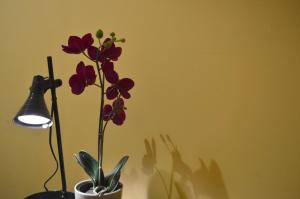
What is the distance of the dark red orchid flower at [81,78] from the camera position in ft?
2.83

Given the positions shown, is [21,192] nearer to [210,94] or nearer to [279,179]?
[210,94]

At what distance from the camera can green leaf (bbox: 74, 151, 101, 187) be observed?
910 millimetres

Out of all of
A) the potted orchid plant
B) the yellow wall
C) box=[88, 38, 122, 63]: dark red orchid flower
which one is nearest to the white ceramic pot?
the potted orchid plant

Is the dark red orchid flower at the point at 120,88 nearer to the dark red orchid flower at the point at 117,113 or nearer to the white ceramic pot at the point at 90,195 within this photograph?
the dark red orchid flower at the point at 117,113

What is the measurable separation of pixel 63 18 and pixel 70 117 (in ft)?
1.19

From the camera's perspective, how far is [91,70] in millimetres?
874

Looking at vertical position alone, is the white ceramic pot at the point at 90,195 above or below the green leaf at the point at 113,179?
below

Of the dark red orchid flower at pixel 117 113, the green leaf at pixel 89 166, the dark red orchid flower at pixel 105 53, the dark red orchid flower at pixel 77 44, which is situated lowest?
the green leaf at pixel 89 166

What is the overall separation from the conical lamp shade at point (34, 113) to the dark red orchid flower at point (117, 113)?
0.17 metres

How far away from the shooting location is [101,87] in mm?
880

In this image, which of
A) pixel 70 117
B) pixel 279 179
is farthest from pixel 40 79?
pixel 279 179

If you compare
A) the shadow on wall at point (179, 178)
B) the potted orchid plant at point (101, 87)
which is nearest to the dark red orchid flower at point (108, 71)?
the potted orchid plant at point (101, 87)

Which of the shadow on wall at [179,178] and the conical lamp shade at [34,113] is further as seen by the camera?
the shadow on wall at [179,178]

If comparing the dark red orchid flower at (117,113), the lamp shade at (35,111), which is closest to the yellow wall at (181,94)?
the dark red orchid flower at (117,113)
